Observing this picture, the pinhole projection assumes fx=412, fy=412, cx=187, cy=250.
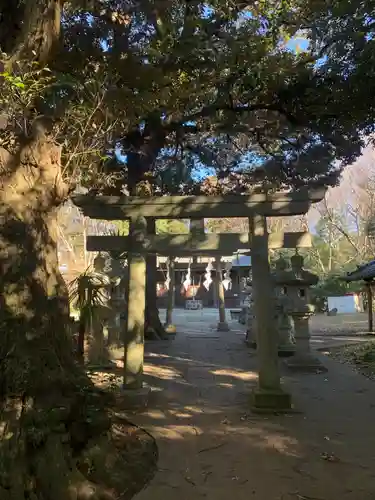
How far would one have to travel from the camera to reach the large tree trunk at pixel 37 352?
297 cm

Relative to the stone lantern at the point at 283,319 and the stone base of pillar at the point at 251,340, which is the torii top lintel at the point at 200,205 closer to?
the stone lantern at the point at 283,319

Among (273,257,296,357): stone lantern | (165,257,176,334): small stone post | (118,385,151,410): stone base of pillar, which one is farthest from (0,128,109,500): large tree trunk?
(165,257,176,334): small stone post

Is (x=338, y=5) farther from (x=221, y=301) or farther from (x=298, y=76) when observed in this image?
(x=221, y=301)

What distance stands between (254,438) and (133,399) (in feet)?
5.53

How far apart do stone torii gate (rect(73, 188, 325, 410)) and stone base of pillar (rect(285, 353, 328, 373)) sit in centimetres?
275

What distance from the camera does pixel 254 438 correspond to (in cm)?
431

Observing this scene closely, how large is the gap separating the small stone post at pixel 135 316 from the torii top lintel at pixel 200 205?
0.23 metres

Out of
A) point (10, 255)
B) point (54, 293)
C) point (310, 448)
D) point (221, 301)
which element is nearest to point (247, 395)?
Result: point (310, 448)

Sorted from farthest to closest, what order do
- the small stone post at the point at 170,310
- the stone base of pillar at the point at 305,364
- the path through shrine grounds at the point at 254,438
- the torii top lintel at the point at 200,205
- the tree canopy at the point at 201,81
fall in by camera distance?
1. the small stone post at the point at 170,310
2. the stone base of pillar at the point at 305,364
3. the torii top lintel at the point at 200,205
4. the tree canopy at the point at 201,81
5. the path through shrine grounds at the point at 254,438

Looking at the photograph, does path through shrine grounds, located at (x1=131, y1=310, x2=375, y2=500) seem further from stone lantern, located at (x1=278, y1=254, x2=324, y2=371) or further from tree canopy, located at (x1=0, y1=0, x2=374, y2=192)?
tree canopy, located at (x1=0, y1=0, x2=374, y2=192)

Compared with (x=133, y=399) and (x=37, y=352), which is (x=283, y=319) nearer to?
(x=133, y=399)

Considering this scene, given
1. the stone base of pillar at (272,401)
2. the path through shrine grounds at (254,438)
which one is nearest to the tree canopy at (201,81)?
the path through shrine grounds at (254,438)

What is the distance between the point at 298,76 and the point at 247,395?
528 cm

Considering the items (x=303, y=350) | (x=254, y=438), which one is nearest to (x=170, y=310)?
(x=303, y=350)
